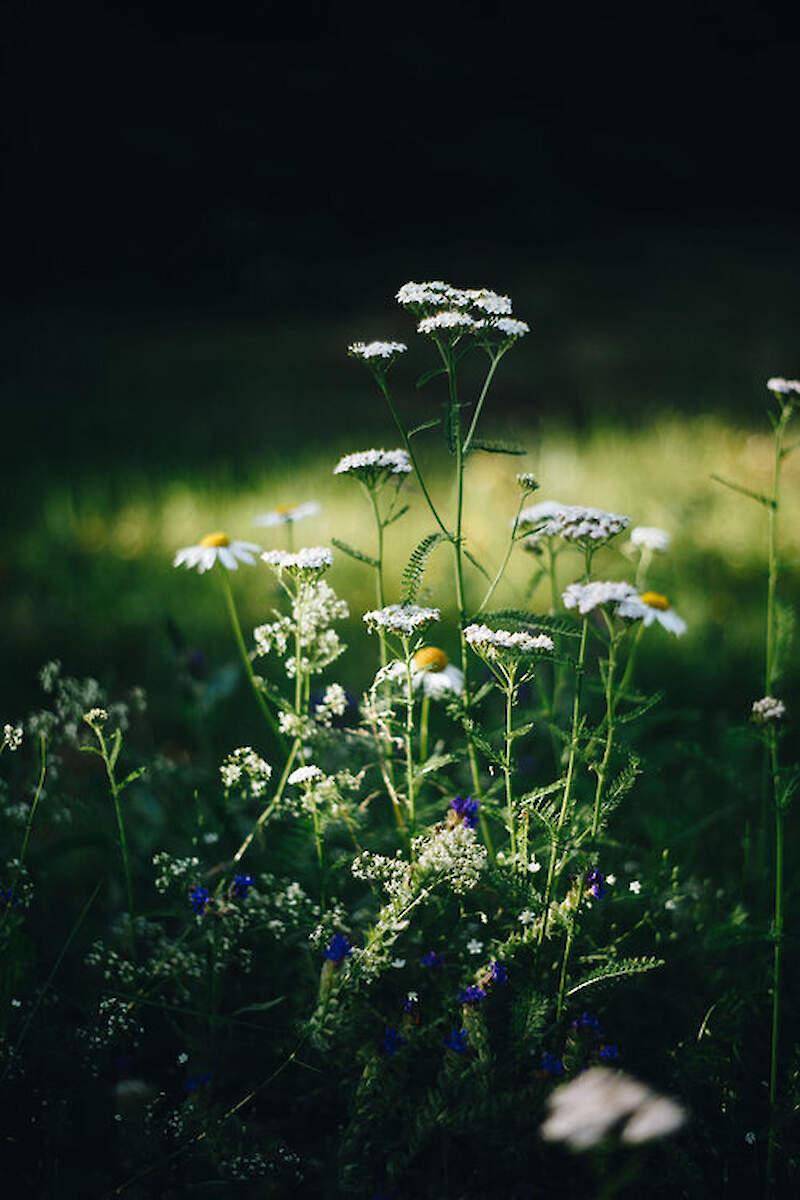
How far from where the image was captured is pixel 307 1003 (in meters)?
1.31

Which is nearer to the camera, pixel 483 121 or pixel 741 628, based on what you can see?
pixel 741 628

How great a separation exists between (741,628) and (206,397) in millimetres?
3581

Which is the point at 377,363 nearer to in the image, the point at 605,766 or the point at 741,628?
the point at 605,766

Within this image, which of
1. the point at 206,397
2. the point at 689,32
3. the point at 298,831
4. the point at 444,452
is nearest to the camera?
the point at 298,831

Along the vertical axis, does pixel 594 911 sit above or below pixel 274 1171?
above

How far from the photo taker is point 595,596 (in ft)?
3.55

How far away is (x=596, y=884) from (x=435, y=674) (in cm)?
39

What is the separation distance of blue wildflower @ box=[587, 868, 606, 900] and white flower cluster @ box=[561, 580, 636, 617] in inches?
15.0

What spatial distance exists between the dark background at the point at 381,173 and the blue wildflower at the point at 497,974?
17.7 ft

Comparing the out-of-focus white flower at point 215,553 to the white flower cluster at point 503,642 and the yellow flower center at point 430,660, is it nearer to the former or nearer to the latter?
the yellow flower center at point 430,660

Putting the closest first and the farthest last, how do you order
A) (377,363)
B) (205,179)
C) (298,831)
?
(377,363) < (298,831) < (205,179)

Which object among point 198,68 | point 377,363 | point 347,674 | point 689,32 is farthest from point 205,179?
point 377,363

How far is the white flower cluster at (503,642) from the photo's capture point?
114 cm

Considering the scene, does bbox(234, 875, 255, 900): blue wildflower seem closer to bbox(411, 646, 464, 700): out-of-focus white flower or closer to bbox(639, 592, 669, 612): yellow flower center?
bbox(411, 646, 464, 700): out-of-focus white flower
